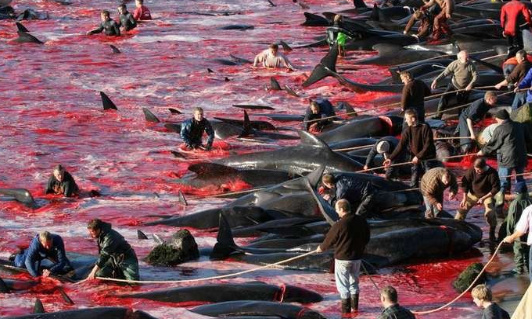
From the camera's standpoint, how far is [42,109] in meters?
33.5

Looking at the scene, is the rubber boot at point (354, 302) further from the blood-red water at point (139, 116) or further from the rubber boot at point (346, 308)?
the blood-red water at point (139, 116)

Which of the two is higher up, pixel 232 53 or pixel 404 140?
pixel 404 140

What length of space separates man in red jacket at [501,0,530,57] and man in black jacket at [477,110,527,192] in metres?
10.8

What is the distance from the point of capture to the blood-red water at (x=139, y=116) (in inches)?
679

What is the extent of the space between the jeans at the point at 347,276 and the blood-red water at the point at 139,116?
668mm

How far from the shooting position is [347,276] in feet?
49.0

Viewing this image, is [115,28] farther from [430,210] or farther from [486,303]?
[486,303]

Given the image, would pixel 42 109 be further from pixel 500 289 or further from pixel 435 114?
pixel 500 289

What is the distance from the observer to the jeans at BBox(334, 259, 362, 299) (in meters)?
14.7

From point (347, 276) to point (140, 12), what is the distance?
34.3 meters

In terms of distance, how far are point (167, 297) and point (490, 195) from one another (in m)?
5.03

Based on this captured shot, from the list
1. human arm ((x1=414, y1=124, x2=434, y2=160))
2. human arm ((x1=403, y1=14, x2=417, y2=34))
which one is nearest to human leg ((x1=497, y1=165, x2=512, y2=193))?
human arm ((x1=414, y1=124, x2=434, y2=160))

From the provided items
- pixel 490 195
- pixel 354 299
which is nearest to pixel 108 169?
pixel 490 195

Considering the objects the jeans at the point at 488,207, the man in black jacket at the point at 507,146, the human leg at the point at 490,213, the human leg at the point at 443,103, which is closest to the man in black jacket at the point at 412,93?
the human leg at the point at 443,103
